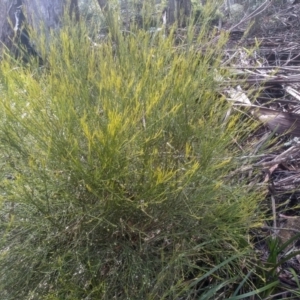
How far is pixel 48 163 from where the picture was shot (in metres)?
2.01

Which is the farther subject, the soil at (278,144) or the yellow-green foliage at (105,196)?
the soil at (278,144)

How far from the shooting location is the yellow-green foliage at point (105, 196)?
1893mm

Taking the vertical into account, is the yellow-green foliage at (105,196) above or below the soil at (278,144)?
above

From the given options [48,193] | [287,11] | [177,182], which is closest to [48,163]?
[48,193]

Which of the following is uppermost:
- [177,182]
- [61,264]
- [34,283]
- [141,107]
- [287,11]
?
[141,107]

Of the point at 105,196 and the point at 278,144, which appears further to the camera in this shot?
the point at 278,144

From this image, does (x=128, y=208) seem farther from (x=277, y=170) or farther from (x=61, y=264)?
(x=277, y=170)

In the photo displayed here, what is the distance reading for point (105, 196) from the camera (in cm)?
198

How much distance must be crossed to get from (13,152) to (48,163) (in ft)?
0.67

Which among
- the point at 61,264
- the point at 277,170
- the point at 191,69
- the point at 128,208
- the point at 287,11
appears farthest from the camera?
the point at 287,11

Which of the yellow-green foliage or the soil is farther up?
the yellow-green foliage

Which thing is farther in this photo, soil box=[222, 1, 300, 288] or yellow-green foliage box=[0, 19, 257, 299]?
soil box=[222, 1, 300, 288]

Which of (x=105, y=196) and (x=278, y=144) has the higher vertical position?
(x=105, y=196)

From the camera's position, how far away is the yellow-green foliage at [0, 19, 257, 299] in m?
1.89
